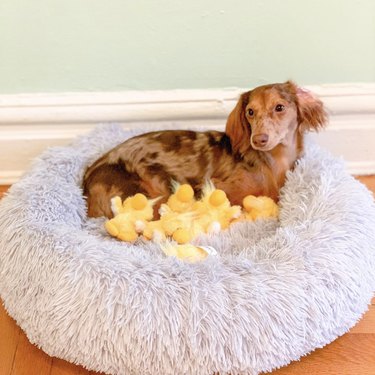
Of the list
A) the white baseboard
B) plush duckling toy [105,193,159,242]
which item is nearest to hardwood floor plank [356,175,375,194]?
the white baseboard

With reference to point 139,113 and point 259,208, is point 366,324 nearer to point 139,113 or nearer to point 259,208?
point 259,208

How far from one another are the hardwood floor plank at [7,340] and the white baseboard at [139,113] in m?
0.77

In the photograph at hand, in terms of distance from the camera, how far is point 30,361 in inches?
57.4

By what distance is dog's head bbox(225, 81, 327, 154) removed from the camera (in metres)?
1.70

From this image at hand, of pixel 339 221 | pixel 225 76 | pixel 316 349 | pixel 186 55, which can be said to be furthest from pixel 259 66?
pixel 316 349

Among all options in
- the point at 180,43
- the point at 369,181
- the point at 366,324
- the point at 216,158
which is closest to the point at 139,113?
the point at 180,43

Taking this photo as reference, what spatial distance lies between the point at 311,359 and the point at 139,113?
112cm

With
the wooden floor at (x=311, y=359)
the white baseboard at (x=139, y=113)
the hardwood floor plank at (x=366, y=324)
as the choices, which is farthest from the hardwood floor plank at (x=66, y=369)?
the white baseboard at (x=139, y=113)

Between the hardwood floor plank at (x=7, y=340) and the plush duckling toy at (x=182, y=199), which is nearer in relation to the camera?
the hardwood floor plank at (x=7, y=340)

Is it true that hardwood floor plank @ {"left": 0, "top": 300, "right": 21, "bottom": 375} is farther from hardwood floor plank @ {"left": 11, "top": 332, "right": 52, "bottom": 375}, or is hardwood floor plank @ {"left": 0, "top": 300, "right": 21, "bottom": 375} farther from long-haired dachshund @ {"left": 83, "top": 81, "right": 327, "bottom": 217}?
long-haired dachshund @ {"left": 83, "top": 81, "right": 327, "bottom": 217}

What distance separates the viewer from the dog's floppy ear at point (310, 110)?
1.76m

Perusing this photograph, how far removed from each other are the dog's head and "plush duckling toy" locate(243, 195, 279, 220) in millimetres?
162

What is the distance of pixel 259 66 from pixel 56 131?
0.81 metres

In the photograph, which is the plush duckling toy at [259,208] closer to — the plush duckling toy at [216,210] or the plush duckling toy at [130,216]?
the plush duckling toy at [216,210]
